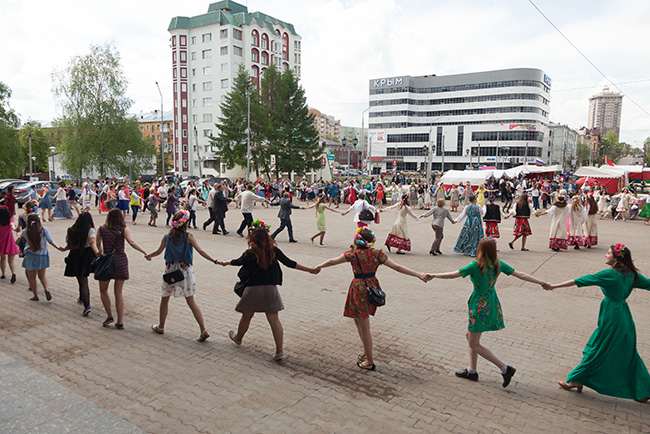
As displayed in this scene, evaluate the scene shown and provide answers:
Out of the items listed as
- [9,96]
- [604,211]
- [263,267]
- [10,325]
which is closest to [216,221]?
[10,325]

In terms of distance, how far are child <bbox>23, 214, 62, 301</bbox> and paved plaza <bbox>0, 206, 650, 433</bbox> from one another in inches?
17.1

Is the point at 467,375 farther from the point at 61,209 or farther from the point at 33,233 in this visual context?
the point at 61,209

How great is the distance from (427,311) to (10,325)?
650 cm

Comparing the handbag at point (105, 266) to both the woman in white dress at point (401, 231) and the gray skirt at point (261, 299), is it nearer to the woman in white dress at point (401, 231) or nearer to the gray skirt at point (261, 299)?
the gray skirt at point (261, 299)

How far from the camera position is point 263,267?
5.09m

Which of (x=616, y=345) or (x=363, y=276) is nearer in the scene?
(x=616, y=345)

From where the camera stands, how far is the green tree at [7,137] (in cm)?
3925

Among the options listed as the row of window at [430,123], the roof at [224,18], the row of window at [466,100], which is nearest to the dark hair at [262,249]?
the roof at [224,18]

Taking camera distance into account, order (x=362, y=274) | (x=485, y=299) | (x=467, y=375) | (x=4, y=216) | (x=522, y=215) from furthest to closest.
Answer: (x=522, y=215)
(x=4, y=216)
(x=362, y=274)
(x=467, y=375)
(x=485, y=299)

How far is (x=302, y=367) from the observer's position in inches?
202

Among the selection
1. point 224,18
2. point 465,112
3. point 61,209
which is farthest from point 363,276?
point 465,112

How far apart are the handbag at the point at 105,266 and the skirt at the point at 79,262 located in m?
0.84

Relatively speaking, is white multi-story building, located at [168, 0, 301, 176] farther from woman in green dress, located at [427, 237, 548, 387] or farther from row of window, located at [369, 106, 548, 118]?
woman in green dress, located at [427, 237, 548, 387]

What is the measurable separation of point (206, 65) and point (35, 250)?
6894 centimetres
